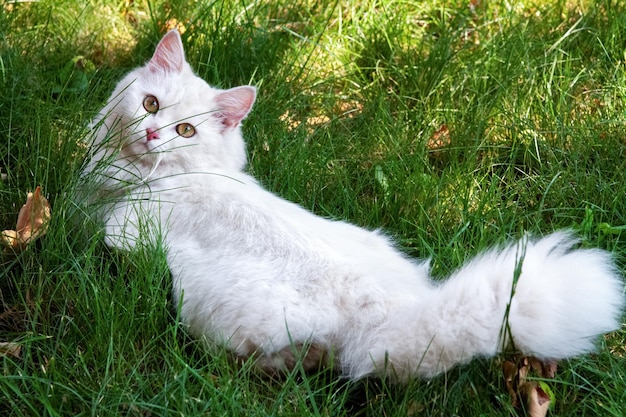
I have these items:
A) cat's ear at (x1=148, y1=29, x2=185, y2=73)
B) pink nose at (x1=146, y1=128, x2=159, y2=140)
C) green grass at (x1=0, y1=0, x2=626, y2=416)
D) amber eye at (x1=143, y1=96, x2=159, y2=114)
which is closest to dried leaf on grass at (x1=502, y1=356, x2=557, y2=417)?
green grass at (x1=0, y1=0, x2=626, y2=416)

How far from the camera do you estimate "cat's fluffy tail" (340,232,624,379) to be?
2051mm

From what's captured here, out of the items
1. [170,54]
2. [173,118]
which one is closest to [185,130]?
[173,118]

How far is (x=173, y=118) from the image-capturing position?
2797 millimetres

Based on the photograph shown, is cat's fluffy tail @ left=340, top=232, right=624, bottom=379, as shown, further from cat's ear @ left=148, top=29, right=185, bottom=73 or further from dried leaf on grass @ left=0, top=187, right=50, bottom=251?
cat's ear @ left=148, top=29, right=185, bottom=73

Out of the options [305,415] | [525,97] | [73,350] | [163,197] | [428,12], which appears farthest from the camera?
[428,12]

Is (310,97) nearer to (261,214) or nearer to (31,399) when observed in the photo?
(261,214)

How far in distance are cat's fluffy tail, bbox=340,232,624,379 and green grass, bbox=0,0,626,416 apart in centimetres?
12

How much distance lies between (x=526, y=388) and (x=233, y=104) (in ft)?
4.96

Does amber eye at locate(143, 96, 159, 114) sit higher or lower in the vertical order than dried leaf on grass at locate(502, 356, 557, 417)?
higher

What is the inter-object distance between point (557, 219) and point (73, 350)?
6.21 ft

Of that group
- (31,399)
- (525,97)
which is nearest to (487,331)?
(31,399)

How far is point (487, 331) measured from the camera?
2.08 m

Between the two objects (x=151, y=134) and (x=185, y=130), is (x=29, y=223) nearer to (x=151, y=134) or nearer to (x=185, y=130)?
(x=151, y=134)

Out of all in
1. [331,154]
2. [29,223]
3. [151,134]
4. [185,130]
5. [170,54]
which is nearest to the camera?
[29,223]
